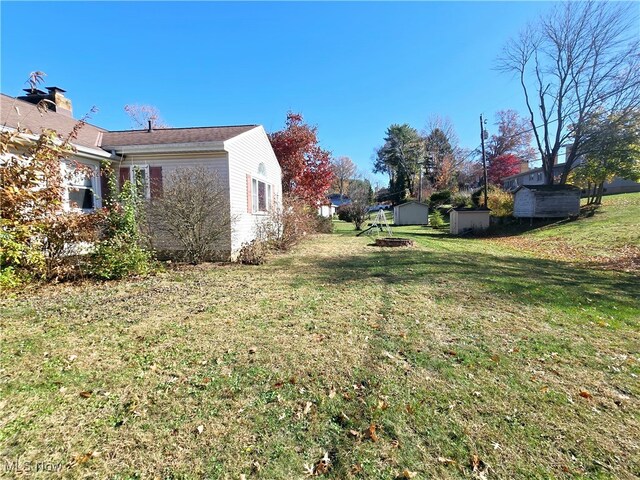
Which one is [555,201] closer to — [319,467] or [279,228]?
[279,228]

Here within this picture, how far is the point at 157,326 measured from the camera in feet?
13.8

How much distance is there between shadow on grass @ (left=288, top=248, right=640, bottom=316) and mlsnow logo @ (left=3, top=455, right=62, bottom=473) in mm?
5179

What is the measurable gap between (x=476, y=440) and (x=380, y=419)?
0.69 m

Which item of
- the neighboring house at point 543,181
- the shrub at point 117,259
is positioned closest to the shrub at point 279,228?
the shrub at point 117,259

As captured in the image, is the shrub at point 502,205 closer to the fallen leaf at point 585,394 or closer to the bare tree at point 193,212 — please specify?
the bare tree at point 193,212

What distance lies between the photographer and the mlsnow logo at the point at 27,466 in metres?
1.91

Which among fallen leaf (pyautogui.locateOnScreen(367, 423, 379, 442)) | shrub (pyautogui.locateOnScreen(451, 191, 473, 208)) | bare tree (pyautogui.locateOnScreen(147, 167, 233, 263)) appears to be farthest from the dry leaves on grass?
shrub (pyautogui.locateOnScreen(451, 191, 473, 208))

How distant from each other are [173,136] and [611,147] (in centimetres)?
2681

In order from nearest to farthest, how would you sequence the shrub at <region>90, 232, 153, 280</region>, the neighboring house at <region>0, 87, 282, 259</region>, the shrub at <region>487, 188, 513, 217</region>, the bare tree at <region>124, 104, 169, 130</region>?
the shrub at <region>90, 232, 153, 280</region>
the neighboring house at <region>0, 87, 282, 259</region>
the shrub at <region>487, 188, 513, 217</region>
the bare tree at <region>124, 104, 169, 130</region>

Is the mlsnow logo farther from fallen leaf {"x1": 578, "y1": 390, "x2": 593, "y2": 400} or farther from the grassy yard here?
fallen leaf {"x1": 578, "y1": 390, "x2": 593, "y2": 400}

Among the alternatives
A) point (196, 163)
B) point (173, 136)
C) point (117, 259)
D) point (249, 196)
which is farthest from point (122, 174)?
point (117, 259)

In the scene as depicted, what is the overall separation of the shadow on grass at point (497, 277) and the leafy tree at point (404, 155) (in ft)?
130

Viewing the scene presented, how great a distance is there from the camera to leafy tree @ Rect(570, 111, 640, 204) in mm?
19438

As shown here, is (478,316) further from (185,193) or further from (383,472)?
(185,193)
